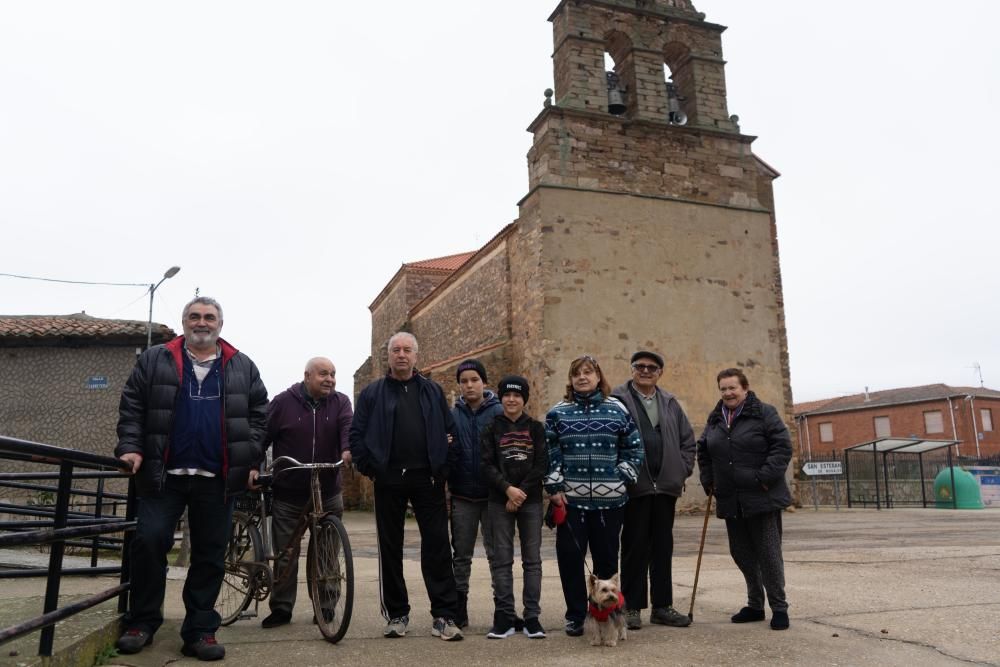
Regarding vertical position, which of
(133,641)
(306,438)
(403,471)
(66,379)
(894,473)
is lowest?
(133,641)

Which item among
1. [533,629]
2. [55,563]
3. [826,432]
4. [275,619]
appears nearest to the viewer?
[55,563]

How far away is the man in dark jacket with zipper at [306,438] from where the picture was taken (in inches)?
184

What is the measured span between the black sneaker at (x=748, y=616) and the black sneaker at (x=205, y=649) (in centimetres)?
292

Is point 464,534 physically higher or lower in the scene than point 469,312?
lower

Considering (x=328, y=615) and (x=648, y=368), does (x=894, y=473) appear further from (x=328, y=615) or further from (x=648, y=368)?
(x=328, y=615)

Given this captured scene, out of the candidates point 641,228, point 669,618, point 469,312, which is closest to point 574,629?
point 669,618

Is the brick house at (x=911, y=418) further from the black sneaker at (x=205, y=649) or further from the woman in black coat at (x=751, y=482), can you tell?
the black sneaker at (x=205, y=649)

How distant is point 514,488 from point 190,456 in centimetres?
174

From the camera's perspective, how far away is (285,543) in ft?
15.2

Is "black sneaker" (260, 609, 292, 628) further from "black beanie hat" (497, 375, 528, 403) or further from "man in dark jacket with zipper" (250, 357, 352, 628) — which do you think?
"black beanie hat" (497, 375, 528, 403)

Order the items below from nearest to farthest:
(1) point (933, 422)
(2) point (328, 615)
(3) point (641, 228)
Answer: (2) point (328, 615)
(3) point (641, 228)
(1) point (933, 422)

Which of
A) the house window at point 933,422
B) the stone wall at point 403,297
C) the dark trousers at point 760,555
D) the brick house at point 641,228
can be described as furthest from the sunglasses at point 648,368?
the house window at point 933,422

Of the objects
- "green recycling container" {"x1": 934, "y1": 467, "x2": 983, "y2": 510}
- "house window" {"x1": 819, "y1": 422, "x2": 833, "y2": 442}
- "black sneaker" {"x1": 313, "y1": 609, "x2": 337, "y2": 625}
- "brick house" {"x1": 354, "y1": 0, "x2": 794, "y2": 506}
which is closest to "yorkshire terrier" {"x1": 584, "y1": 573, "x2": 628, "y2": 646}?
"black sneaker" {"x1": 313, "y1": 609, "x2": 337, "y2": 625}

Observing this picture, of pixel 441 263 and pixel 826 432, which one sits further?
pixel 826 432
